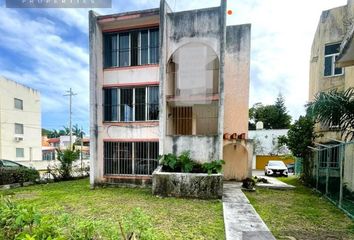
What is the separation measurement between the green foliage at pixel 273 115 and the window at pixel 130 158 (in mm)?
34037

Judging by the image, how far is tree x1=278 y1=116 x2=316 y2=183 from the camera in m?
12.9

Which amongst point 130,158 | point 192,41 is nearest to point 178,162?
point 130,158

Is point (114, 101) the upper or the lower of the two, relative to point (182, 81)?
lower

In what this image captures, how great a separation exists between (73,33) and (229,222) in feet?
32.8

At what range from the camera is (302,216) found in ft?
22.4

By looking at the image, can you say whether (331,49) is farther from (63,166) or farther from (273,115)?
(273,115)

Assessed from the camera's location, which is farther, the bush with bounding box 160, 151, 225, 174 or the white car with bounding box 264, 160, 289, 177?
the white car with bounding box 264, 160, 289, 177

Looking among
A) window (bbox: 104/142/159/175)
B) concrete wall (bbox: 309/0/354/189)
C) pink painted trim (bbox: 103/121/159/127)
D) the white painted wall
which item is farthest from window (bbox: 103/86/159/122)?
the white painted wall

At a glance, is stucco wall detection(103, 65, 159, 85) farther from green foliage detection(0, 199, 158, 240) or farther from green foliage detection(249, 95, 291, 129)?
green foliage detection(249, 95, 291, 129)

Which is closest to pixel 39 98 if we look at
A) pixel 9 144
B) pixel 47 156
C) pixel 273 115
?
pixel 9 144

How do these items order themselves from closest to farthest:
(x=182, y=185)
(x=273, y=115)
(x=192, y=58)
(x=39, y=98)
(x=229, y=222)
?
(x=229, y=222)
(x=182, y=185)
(x=192, y=58)
(x=39, y=98)
(x=273, y=115)

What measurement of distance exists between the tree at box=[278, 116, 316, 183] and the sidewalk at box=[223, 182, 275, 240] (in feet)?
20.9

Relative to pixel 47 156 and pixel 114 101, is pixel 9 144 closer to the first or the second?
pixel 47 156

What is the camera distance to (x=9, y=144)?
23906mm
